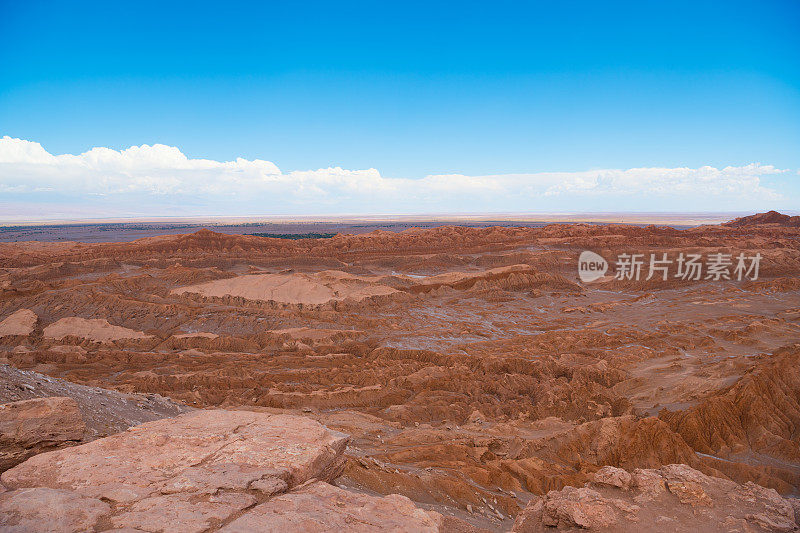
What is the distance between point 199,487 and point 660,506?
19.4 ft

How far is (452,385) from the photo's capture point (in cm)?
1476

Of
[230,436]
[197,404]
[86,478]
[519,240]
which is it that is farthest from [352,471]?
[519,240]

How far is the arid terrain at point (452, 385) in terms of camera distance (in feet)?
17.6

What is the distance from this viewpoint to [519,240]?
59.8 m

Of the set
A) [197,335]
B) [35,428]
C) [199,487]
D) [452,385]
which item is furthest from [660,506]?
[197,335]

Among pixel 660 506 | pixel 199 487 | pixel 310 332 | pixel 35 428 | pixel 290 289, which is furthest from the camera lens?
pixel 290 289

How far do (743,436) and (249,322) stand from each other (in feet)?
66.4

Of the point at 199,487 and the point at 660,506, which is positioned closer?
the point at 199,487

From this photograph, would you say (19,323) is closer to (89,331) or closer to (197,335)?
(89,331)

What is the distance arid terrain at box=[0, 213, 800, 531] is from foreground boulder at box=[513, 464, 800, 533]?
30 mm

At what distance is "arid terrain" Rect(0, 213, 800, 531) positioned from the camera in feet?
17.6

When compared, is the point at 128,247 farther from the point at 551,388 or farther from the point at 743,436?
the point at 743,436

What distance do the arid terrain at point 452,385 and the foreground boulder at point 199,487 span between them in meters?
0.05

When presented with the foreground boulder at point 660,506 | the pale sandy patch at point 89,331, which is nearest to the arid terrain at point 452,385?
the foreground boulder at point 660,506
